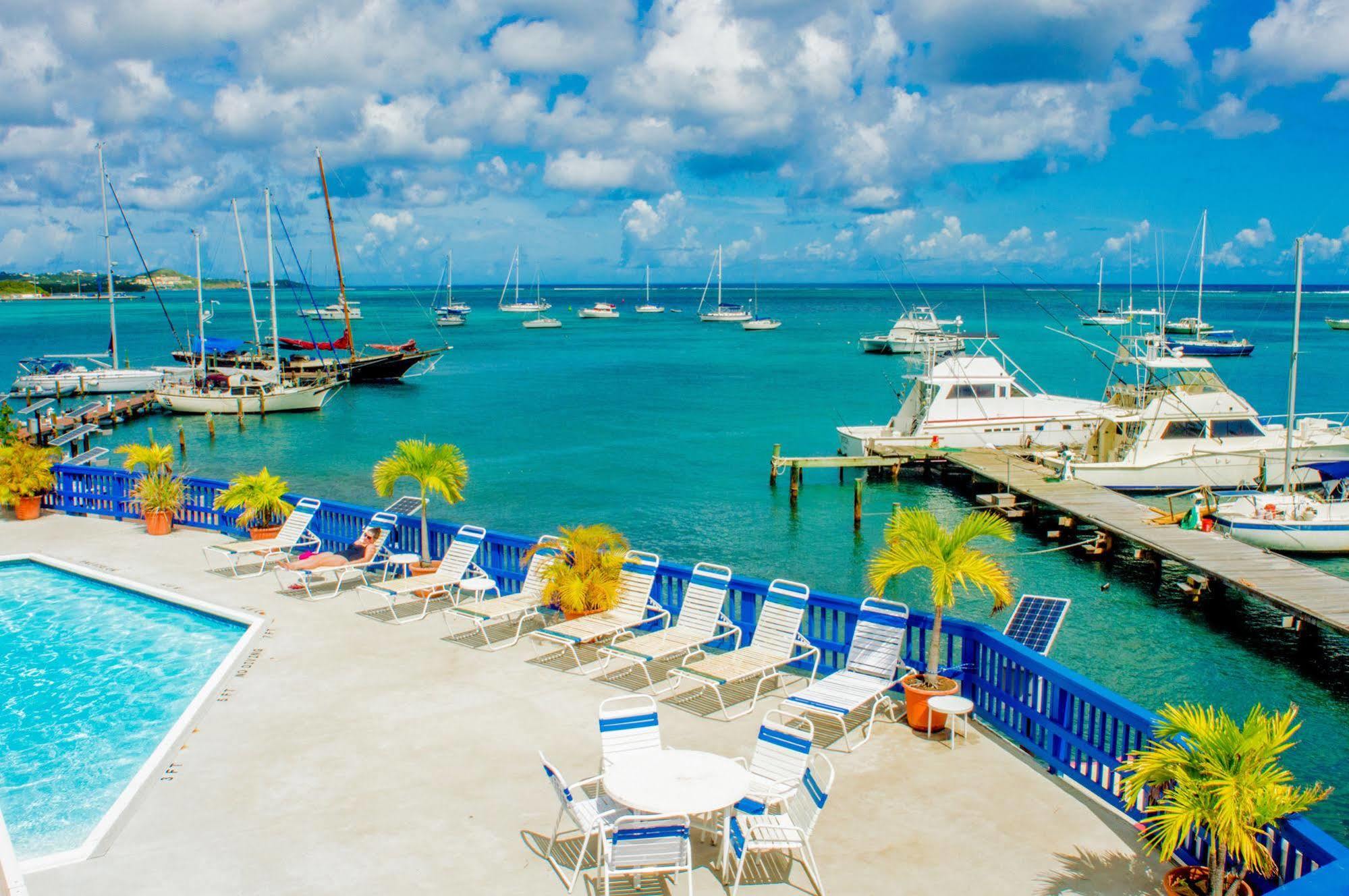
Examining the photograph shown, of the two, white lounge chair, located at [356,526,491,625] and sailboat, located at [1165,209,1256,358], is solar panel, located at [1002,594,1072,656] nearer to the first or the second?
white lounge chair, located at [356,526,491,625]

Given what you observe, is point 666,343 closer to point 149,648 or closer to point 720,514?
point 720,514

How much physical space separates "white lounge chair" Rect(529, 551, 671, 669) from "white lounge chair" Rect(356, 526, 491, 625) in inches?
72.9

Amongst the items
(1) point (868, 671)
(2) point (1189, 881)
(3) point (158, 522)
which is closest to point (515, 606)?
(1) point (868, 671)

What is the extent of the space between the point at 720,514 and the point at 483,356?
242 feet

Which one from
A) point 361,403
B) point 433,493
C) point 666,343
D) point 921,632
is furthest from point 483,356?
point 921,632

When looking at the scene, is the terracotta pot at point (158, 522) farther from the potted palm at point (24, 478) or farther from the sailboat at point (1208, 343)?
the sailboat at point (1208, 343)

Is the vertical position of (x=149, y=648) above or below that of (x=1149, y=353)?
below

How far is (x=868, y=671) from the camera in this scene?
9516 mm

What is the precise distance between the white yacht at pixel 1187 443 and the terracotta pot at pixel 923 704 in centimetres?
2364

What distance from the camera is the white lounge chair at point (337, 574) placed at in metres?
13.7

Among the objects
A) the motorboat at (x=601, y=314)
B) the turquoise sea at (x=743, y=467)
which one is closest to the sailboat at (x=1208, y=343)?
the turquoise sea at (x=743, y=467)

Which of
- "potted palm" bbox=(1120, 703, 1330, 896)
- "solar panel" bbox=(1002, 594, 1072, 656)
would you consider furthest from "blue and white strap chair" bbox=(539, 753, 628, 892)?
"solar panel" bbox=(1002, 594, 1072, 656)

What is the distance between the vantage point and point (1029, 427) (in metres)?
35.6

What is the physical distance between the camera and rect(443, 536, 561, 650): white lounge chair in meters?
11.6
